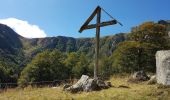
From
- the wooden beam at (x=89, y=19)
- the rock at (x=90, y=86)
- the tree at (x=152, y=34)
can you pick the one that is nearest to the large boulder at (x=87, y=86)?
the rock at (x=90, y=86)

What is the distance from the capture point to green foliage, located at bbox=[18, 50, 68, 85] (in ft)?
262

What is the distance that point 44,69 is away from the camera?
272 ft

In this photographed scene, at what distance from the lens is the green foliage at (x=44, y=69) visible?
3140 inches

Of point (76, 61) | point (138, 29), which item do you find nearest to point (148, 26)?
point (138, 29)

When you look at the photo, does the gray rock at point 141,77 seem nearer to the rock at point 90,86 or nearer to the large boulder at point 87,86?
the large boulder at point 87,86

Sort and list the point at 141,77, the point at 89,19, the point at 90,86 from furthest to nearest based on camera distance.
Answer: the point at 141,77
the point at 89,19
the point at 90,86

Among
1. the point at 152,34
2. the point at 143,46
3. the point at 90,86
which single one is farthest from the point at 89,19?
the point at 152,34

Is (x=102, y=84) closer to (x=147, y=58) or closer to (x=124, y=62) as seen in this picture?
(x=147, y=58)

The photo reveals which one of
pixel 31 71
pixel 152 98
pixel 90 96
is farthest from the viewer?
pixel 31 71

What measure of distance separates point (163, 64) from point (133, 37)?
37.9 meters

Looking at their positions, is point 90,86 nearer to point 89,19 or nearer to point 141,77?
point 141,77

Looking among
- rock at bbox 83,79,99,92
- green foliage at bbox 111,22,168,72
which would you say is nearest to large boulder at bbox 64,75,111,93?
rock at bbox 83,79,99,92

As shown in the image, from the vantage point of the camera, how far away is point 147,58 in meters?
53.6

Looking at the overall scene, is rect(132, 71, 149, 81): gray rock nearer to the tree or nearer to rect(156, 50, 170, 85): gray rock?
rect(156, 50, 170, 85): gray rock
